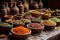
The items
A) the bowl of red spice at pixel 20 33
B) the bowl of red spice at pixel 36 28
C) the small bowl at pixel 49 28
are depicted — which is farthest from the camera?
the small bowl at pixel 49 28

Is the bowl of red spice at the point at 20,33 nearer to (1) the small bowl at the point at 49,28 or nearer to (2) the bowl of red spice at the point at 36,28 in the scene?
(2) the bowl of red spice at the point at 36,28

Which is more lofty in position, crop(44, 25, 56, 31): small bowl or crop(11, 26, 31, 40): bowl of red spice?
crop(11, 26, 31, 40): bowl of red spice

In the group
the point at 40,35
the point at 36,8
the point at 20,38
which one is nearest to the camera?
the point at 20,38

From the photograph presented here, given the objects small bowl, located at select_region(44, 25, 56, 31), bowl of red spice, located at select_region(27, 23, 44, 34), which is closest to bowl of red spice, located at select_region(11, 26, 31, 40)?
bowl of red spice, located at select_region(27, 23, 44, 34)

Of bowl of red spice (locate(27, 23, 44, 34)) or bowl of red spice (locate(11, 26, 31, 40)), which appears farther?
bowl of red spice (locate(27, 23, 44, 34))

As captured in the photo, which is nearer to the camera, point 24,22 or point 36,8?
point 24,22

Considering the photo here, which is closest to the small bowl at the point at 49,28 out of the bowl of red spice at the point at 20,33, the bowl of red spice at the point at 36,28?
the bowl of red spice at the point at 36,28

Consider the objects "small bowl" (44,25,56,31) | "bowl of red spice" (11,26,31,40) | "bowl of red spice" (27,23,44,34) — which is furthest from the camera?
"small bowl" (44,25,56,31)

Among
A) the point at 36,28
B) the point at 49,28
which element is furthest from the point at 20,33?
the point at 49,28

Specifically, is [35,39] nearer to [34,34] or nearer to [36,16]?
[34,34]

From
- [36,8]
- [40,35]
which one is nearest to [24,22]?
[40,35]

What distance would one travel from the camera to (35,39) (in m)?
2.79

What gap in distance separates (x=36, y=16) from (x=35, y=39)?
1.40 metres

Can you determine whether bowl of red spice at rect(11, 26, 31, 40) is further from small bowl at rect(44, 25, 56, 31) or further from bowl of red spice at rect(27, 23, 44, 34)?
small bowl at rect(44, 25, 56, 31)
